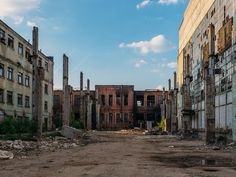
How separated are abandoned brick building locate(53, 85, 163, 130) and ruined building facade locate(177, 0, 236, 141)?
34.3 meters

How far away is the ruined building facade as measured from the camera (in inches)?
1029

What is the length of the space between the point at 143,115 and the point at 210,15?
47922 mm

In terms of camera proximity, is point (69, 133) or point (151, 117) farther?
point (151, 117)

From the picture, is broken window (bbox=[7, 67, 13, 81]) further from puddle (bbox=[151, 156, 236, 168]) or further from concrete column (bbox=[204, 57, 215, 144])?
puddle (bbox=[151, 156, 236, 168])

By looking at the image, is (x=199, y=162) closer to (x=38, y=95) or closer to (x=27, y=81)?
(x=38, y=95)

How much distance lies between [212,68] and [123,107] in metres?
50.7

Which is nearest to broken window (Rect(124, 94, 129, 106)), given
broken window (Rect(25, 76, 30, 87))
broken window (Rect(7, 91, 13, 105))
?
broken window (Rect(25, 76, 30, 87))

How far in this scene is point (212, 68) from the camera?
29.1m

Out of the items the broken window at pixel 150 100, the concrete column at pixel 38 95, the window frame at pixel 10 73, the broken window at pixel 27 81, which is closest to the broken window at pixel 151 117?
the broken window at pixel 150 100

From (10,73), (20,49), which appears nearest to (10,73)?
(10,73)

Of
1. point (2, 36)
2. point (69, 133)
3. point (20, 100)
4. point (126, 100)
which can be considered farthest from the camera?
point (126, 100)

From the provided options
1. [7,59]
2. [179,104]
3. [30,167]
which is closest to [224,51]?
[30,167]

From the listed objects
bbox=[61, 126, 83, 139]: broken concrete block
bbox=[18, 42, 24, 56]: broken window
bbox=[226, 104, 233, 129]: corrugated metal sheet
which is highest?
bbox=[18, 42, 24, 56]: broken window

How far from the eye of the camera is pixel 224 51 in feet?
90.1
